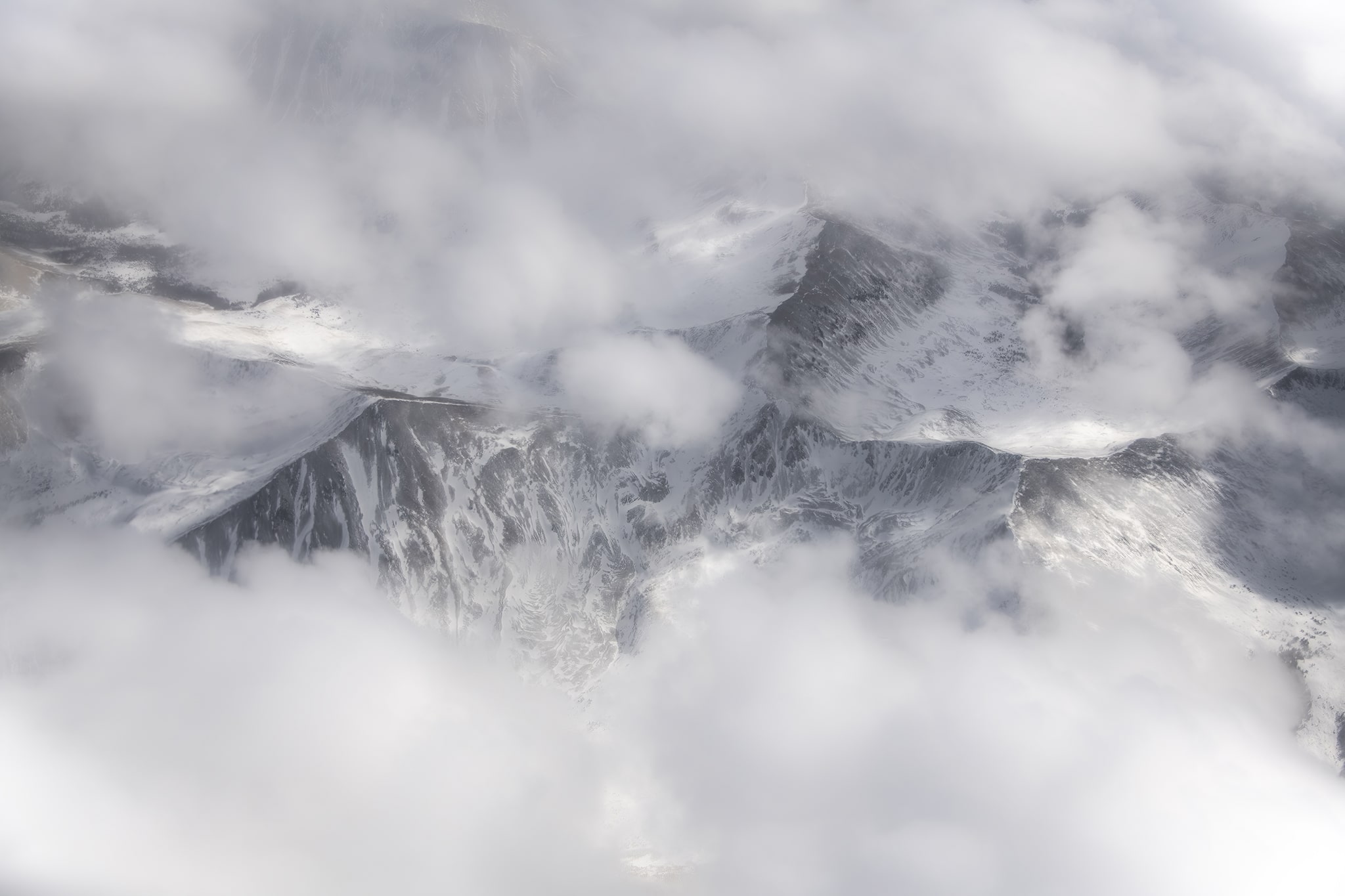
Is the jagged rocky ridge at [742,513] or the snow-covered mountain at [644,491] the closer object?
the jagged rocky ridge at [742,513]

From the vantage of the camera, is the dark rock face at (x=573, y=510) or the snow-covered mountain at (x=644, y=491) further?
the dark rock face at (x=573, y=510)

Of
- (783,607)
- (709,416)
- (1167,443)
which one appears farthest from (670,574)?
(1167,443)

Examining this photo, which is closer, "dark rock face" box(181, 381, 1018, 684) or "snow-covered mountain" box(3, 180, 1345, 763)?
"snow-covered mountain" box(3, 180, 1345, 763)

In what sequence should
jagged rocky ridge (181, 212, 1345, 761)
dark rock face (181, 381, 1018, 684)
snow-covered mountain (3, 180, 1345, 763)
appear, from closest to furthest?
jagged rocky ridge (181, 212, 1345, 761), snow-covered mountain (3, 180, 1345, 763), dark rock face (181, 381, 1018, 684)

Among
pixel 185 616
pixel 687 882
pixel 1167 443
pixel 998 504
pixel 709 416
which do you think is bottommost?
pixel 185 616

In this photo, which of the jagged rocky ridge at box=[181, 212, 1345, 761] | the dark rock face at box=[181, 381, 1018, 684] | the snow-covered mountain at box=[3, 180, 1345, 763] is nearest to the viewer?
the jagged rocky ridge at box=[181, 212, 1345, 761]

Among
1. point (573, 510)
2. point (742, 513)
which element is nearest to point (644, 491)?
point (573, 510)

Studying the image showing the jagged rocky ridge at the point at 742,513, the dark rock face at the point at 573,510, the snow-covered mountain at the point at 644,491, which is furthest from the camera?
the dark rock face at the point at 573,510

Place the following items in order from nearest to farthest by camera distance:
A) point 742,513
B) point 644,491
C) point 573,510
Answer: point 573,510, point 742,513, point 644,491

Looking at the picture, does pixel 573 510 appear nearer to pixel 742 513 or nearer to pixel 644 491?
pixel 644 491

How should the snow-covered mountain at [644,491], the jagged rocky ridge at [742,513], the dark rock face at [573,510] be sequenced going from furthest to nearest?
1. the dark rock face at [573,510]
2. the snow-covered mountain at [644,491]
3. the jagged rocky ridge at [742,513]

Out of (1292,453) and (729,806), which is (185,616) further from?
(1292,453)
